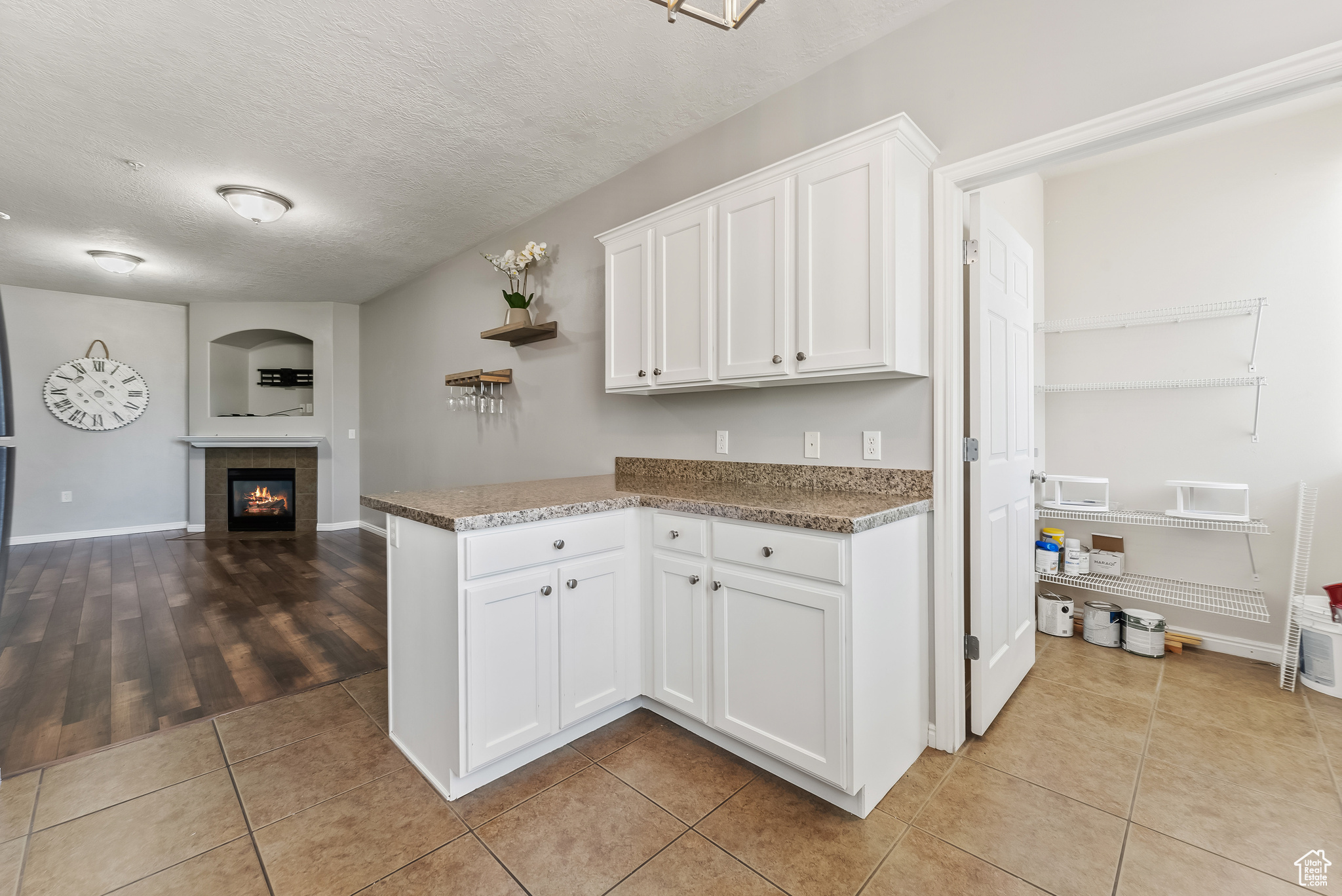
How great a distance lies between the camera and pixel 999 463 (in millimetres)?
2215

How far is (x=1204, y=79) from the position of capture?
1.53 m

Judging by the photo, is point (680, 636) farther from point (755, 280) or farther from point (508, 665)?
point (755, 280)

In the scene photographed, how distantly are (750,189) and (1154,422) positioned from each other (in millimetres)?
2594

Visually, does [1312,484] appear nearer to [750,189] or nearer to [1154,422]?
[1154,422]

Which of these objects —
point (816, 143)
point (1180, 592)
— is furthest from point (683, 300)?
point (1180, 592)

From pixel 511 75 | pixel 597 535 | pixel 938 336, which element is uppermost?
pixel 511 75

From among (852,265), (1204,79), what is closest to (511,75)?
(852,265)

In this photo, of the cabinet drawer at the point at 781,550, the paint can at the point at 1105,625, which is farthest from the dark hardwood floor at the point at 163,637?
the paint can at the point at 1105,625

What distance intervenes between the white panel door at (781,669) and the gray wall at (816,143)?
72 cm

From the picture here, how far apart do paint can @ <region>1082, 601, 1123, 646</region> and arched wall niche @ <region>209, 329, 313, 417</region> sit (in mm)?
7296

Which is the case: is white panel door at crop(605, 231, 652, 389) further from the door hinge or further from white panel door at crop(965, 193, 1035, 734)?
the door hinge

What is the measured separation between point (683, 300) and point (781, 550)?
1.15m

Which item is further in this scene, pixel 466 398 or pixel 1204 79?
pixel 466 398

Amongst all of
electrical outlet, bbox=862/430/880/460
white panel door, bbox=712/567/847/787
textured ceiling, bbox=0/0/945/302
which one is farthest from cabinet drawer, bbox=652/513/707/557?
textured ceiling, bbox=0/0/945/302
